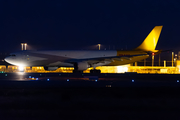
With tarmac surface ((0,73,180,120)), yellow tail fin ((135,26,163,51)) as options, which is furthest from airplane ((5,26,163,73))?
tarmac surface ((0,73,180,120))

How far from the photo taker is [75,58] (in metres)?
44.8

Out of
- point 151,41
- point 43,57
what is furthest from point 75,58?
point 151,41

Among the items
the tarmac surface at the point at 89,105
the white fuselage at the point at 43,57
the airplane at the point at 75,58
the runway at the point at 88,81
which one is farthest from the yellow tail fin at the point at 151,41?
the tarmac surface at the point at 89,105

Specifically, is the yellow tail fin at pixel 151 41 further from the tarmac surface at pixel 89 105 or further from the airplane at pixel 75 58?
the tarmac surface at pixel 89 105

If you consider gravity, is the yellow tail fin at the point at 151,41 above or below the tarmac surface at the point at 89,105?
above

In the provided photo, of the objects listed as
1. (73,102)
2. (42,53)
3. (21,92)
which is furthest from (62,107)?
(42,53)

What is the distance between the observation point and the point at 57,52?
44344mm

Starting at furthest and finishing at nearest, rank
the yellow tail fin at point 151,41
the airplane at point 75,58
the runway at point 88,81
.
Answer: the yellow tail fin at point 151,41, the airplane at point 75,58, the runway at point 88,81

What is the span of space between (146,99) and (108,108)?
3.24 metres

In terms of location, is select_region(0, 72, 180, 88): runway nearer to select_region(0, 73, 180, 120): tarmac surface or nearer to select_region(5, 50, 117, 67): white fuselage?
select_region(0, 73, 180, 120): tarmac surface

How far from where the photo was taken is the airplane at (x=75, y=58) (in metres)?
42.9

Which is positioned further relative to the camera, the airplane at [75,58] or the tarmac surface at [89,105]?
the airplane at [75,58]

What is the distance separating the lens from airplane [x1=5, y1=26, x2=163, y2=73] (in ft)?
141

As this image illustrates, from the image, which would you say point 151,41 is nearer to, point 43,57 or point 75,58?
point 75,58
